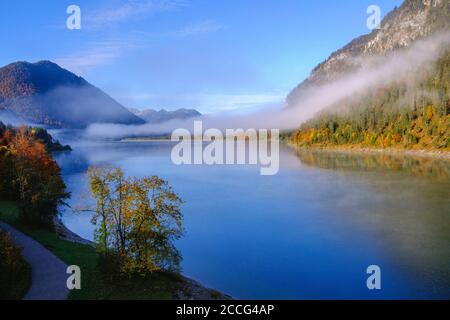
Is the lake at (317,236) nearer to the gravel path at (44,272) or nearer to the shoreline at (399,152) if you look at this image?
the gravel path at (44,272)

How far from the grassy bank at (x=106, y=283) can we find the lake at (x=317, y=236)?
5.43m

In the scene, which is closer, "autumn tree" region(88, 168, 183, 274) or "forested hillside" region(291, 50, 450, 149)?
"autumn tree" region(88, 168, 183, 274)

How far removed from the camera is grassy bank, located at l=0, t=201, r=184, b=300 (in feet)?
85.7

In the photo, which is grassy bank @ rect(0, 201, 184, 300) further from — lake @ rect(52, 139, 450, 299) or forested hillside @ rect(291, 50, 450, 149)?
forested hillside @ rect(291, 50, 450, 149)

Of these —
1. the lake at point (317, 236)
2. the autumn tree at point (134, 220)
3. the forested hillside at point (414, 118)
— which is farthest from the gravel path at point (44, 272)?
the forested hillside at point (414, 118)

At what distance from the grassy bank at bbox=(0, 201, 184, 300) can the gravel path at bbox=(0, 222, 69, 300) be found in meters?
0.70

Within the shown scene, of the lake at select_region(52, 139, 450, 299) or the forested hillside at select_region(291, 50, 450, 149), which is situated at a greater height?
the forested hillside at select_region(291, 50, 450, 149)

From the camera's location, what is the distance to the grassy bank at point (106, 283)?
26.1 meters

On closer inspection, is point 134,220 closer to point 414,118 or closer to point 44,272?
point 44,272

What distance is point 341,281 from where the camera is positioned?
3344cm

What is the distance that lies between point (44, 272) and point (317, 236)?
97.9 ft

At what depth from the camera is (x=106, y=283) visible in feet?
91.6

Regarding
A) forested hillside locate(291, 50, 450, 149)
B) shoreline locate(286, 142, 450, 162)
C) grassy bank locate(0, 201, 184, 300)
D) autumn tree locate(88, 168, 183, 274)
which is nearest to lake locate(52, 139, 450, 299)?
grassy bank locate(0, 201, 184, 300)
